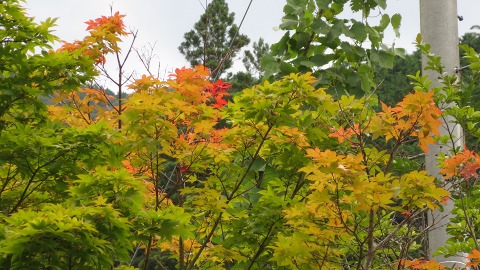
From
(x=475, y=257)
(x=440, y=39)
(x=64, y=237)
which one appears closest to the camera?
(x=64, y=237)

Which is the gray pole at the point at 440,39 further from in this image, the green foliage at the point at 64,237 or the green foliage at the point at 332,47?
the green foliage at the point at 64,237

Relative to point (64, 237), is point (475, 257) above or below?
below

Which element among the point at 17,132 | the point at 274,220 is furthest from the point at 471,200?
the point at 17,132

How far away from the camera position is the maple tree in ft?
8.80

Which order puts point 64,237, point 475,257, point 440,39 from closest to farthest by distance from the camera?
1. point 64,237
2. point 475,257
3. point 440,39

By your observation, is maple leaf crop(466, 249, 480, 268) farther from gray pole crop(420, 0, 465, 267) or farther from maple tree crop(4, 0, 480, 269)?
gray pole crop(420, 0, 465, 267)

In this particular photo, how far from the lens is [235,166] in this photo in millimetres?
3549

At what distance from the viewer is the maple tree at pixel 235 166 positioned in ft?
8.80

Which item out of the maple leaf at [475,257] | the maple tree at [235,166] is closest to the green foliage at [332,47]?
the maple tree at [235,166]

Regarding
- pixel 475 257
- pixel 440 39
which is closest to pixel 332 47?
pixel 440 39

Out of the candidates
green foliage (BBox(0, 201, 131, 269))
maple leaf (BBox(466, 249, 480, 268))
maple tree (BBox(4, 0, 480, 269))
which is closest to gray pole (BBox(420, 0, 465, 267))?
maple tree (BBox(4, 0, 480, 269))

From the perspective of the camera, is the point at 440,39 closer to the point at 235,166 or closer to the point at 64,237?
the point at 235,166

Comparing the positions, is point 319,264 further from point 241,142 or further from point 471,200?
point 471,200

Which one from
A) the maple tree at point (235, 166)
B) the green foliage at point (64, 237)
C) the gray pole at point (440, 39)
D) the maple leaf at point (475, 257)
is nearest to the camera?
the green foliage at point (64, 237)
